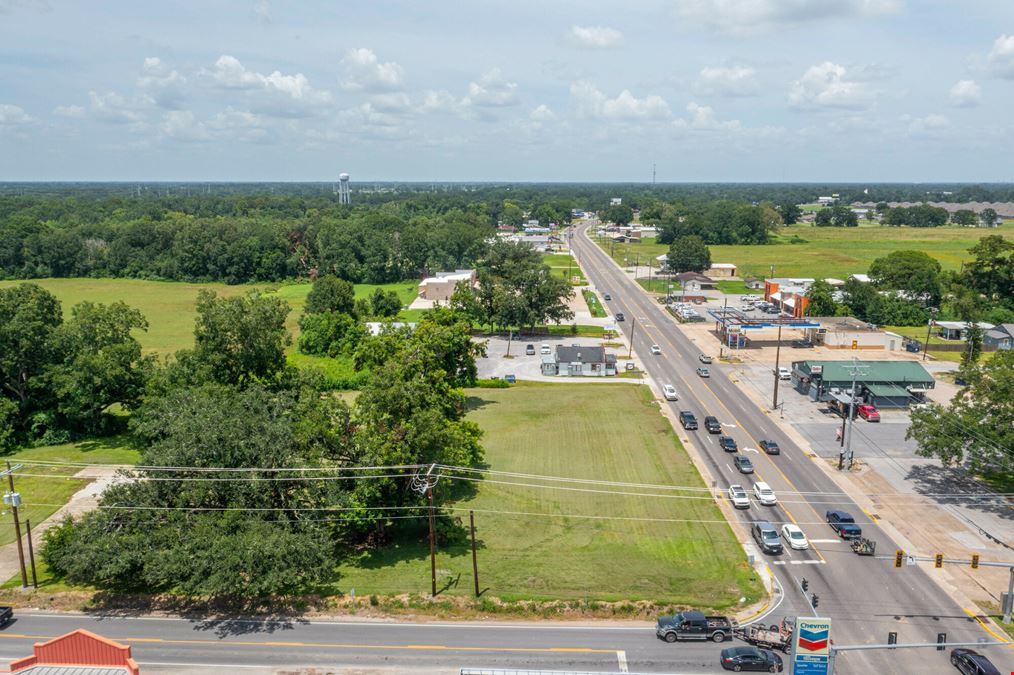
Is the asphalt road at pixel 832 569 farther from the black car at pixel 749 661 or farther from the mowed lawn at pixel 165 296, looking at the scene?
the mowed lawn at pixel 165 296

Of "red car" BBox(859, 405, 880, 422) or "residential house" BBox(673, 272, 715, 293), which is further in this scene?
"residential house" BBox(673, 272, 715, 293)

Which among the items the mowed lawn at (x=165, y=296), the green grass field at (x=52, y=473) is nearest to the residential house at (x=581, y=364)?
the mowed lawn at (x=165, y=296)

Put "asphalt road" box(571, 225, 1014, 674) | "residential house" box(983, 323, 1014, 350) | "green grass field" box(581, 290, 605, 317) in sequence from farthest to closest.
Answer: "green grass field" box(581, 290, 605, 317) < "residential house" box(983, 323, 1014, 350) < "asphalt road" box(571, 225, 1014, 674)

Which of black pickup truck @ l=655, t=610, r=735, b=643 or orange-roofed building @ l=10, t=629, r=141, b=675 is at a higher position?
orange-roofed building @ l=10, t=629, r=141, b=675

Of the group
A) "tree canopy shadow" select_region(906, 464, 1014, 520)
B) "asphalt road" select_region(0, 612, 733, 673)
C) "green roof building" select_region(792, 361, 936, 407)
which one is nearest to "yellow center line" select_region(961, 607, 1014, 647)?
"asphalt road" select_region(0, 612, 733, 673)

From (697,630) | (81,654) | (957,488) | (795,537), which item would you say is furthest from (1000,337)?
(81,654)

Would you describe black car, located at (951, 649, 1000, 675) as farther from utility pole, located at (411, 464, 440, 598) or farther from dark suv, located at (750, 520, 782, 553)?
utility pole, located at (411, 464, 440, 598)

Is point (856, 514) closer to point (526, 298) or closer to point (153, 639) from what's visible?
point (153, 639)

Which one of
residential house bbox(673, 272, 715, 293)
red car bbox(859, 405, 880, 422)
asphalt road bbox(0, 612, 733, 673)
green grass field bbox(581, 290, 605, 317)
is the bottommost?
asphalt road bbox(0, 612, 733, 673)
